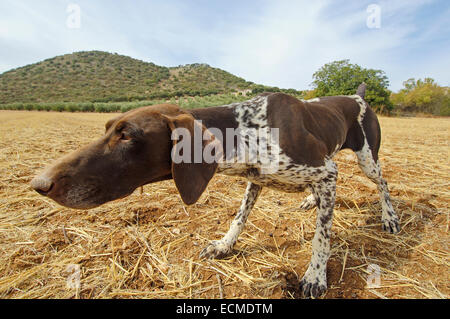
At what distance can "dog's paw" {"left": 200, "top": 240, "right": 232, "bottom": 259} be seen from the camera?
218cm

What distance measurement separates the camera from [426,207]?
303cm

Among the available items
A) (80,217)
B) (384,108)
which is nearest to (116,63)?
(384,108)

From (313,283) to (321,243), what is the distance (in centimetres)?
34

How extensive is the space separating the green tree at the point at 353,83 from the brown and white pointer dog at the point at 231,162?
27.7m

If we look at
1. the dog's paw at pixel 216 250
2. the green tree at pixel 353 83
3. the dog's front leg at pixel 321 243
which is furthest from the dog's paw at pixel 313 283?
the green tree at pixel 353 83

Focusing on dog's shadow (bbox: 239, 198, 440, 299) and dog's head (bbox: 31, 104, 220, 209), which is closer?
dog's head (bbox: 31, 104, 220, 209)

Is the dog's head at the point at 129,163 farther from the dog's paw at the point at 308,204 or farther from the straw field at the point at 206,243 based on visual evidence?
the dog's paw at the point at 308,204

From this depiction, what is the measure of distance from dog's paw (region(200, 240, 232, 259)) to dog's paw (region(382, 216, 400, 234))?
6.45 feet

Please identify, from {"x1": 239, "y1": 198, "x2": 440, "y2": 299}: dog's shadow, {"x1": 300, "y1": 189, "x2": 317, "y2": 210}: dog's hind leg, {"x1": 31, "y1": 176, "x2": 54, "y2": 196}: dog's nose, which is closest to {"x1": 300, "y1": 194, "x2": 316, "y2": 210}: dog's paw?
{"x1": 300, "y1": 189, "x2": 317, "y2": 210}: dog's hind leg

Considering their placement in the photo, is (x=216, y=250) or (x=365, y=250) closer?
(x=216, y=250)

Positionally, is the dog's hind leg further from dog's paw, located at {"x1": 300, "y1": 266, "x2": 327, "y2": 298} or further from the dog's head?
the dog's head

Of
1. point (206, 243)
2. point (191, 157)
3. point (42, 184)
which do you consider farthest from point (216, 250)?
point (42, 184)

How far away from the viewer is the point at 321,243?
1.96 meters

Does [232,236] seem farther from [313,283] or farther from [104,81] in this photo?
[104,81]
